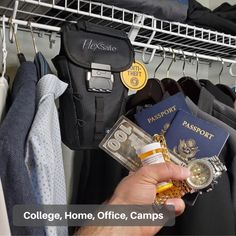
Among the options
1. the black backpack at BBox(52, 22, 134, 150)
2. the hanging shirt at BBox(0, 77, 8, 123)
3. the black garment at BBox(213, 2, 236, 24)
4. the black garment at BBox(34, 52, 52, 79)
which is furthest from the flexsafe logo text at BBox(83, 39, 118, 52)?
the black garment at BBox(213, 2, 236, 24)

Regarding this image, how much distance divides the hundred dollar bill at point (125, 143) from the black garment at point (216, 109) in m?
0.24

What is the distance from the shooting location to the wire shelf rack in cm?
82

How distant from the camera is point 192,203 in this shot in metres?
0.68

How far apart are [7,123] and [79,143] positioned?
0.79 feet

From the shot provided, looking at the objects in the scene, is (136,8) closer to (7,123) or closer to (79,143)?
(79,143)

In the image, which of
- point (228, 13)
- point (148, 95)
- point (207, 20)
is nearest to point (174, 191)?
point (148, 95)

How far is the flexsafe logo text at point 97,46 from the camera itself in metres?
0.77

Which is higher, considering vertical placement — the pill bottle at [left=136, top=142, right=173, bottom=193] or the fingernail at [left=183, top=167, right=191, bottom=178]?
the pill bottle at [left=136, top=142, right=173, bottom=193]

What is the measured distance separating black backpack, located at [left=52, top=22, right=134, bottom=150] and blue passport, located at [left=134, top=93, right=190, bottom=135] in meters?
0.07

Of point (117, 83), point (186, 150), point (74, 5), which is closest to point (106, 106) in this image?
point (117, 83)

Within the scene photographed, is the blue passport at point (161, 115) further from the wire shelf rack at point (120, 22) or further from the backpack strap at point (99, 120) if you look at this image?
the wire shelf rack at point (120, 22)

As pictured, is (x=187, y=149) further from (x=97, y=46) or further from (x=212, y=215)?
(x=97, y=46)

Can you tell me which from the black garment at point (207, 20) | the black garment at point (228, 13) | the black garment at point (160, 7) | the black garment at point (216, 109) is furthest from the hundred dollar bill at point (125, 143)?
the black garment at point (228, 13)

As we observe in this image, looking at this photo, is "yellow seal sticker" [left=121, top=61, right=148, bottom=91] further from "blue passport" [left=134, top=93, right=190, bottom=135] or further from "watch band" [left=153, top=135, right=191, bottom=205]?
"watch band" [left=153, top=135, right=191, bottom=205]
